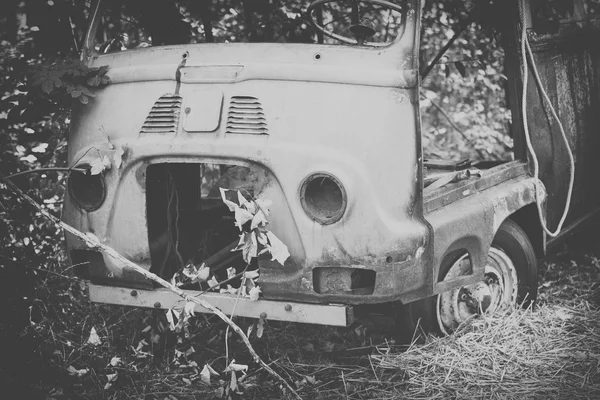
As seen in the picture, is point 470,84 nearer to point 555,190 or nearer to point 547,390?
point 555,190

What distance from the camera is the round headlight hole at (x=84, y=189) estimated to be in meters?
3.25

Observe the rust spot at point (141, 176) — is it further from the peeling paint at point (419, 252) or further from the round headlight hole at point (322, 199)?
the peeling paint at point (419, 252)

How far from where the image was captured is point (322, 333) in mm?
3922

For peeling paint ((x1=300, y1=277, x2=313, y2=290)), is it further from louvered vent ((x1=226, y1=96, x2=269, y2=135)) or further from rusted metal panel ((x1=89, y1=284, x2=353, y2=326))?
louvered vent ((x1=226, y1=96, x2=269, y2=135))

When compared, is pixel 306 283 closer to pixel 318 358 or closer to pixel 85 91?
pixel 318 358

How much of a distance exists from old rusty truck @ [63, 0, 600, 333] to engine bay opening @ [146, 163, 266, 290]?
12 mm

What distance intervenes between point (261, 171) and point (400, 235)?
25.9 inches

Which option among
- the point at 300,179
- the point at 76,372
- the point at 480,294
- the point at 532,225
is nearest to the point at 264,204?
the point at 300,179

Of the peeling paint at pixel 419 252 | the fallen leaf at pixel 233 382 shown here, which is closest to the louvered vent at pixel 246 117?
the peeling paint at pixel 419 252

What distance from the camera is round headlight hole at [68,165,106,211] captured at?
3.25 meters

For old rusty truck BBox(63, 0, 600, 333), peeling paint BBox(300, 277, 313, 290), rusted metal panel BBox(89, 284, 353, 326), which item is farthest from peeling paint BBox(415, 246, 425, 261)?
peeling paint BBox(300, 277, 313, 290)

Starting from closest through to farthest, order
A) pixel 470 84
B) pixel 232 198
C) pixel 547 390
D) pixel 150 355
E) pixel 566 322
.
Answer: pixel 547 390
pixel 232 198
pixel 150 355
pixel 566 322
pixel 470 84

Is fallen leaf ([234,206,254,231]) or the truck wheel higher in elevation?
fallen leaf ([234,206,254,231])

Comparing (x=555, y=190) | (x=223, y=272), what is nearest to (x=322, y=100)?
(x=223, y=272)
